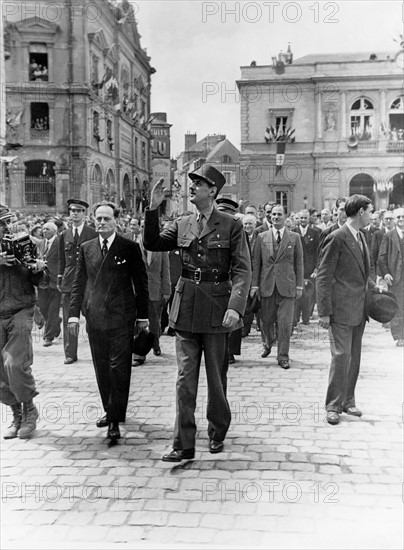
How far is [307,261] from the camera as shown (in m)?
11.1

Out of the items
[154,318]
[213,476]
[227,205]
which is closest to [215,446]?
[213,476]

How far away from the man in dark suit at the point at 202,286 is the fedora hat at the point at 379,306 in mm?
1457

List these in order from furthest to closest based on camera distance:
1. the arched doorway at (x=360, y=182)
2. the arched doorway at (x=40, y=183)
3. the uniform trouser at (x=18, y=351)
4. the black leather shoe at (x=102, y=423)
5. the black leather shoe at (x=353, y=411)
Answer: the arched doorway at (x=40, y=183), the arched doorway at (x=360, y=182), the black leather shoe at (x=353, y=411), the black leather shoe at (x=102, y=423), the uniform trouser at (x=18, y=351)

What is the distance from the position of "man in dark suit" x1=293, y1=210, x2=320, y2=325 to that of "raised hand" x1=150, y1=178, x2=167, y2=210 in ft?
22.2

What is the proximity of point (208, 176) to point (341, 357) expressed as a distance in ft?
7.21

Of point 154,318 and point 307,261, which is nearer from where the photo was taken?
point 154,318

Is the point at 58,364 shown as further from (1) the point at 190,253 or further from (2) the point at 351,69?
(2) the point at 351,69

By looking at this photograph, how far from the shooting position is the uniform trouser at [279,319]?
26.8 ft

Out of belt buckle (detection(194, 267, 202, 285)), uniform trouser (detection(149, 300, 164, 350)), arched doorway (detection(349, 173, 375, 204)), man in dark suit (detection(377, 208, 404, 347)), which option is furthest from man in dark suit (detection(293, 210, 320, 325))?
belt buckle (detection(194, 267, 202, 285))

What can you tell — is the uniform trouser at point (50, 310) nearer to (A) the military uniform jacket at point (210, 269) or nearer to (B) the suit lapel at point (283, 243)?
(B) the suit lapel at point (283, 243)

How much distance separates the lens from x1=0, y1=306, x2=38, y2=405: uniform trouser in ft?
17.0

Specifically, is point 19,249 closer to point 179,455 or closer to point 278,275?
point 179,455

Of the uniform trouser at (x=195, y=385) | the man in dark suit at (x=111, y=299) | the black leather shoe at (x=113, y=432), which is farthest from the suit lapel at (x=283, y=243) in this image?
the black leather shoe at (x=113, y=432)

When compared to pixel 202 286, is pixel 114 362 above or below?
below
